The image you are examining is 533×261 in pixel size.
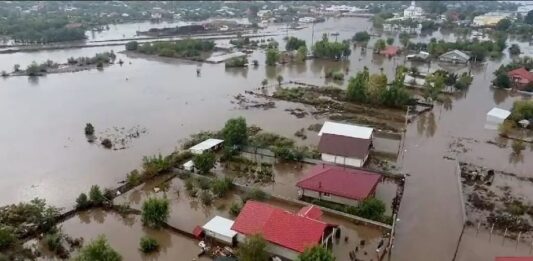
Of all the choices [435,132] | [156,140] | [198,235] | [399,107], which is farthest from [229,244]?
[399,107]

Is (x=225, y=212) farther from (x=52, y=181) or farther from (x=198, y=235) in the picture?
(x=52, y=181)

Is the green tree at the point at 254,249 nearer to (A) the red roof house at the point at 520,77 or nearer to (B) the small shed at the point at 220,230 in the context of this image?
(B) the small shed at the point at 220,230

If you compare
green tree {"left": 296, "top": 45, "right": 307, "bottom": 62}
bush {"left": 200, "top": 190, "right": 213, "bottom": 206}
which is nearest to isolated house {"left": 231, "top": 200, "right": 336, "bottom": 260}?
bush {"left": 200, "top": 190, "right": 213, "bottom": 206}

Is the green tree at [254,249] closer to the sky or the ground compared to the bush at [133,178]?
closer to the sky

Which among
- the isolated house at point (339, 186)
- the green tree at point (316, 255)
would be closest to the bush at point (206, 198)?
the isolated house at point (339, 186)

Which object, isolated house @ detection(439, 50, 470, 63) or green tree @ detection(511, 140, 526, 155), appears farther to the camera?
→ isolated house @ detection(439, 50, 470, 63)

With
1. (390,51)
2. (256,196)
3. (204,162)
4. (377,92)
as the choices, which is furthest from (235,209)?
(390,51)

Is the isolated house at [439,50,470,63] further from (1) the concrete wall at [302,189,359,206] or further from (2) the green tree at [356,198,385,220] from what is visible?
(2) the green tree at [356,198,385,220]

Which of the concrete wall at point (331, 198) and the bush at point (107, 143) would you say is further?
the bush at point (107, 143)
